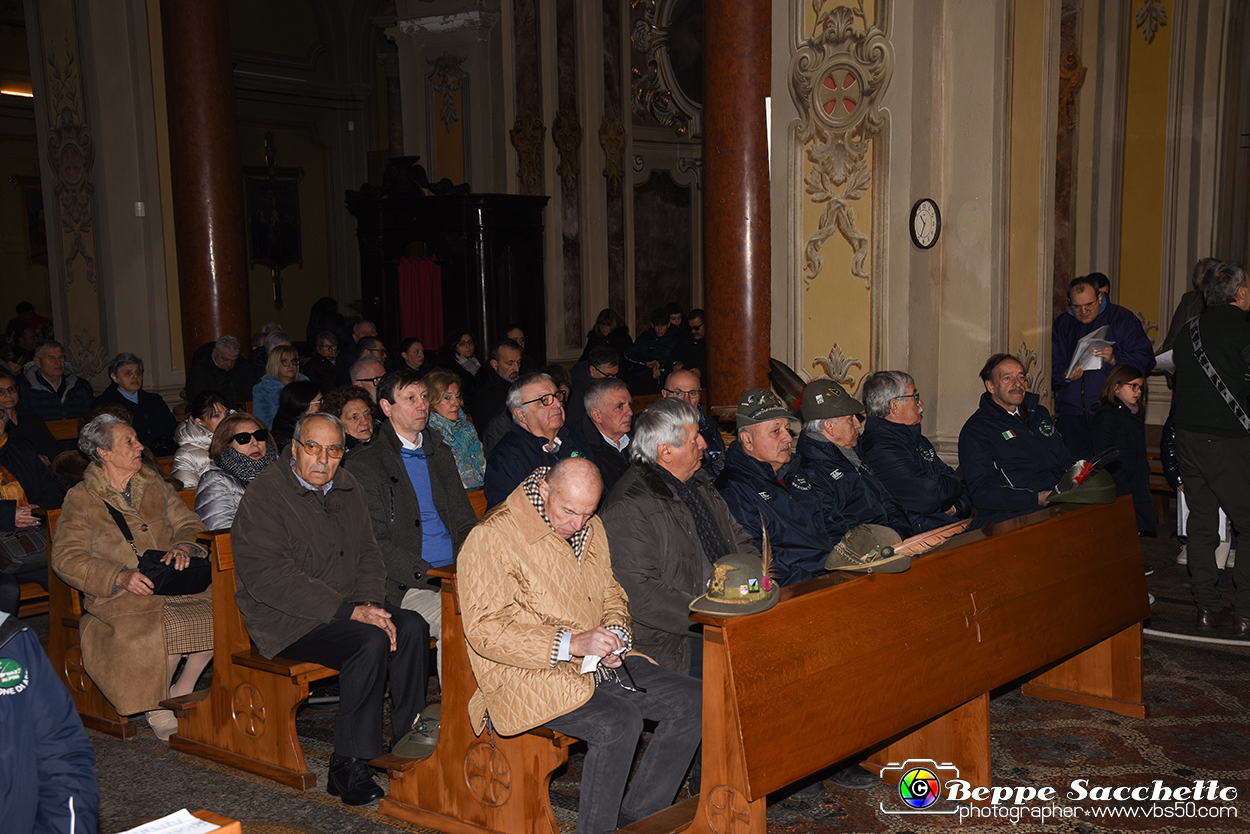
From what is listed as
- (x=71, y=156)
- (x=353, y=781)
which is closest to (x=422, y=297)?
(x=71, y=156)

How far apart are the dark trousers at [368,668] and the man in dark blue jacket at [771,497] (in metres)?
1.32

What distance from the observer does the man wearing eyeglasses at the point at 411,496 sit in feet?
14.9

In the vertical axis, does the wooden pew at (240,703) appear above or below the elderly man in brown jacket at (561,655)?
below

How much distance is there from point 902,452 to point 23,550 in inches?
171

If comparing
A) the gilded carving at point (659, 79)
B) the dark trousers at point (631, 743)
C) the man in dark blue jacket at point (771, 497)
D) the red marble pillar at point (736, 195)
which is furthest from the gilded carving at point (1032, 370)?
the gilded carving at point (659, 79)

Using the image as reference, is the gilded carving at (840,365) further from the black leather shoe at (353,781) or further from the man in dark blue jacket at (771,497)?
the black leather shoe at (353,781)

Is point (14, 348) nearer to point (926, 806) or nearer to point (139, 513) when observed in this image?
point (139, 513)

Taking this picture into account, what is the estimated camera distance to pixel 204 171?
9.49 meters

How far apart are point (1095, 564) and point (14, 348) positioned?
12.5 m

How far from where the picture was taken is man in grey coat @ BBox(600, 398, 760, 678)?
3.72 m

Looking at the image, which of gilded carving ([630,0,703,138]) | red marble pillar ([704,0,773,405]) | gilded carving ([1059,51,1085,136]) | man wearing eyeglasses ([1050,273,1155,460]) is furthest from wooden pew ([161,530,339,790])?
gilded carving ([630,0,703,138])

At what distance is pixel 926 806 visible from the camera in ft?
12.8

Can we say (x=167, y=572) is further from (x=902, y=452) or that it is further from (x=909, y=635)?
(x=902, y=452)

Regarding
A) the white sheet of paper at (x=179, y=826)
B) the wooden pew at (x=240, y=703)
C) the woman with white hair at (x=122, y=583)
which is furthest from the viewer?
the woman with white hair at (x=122, y=583)
